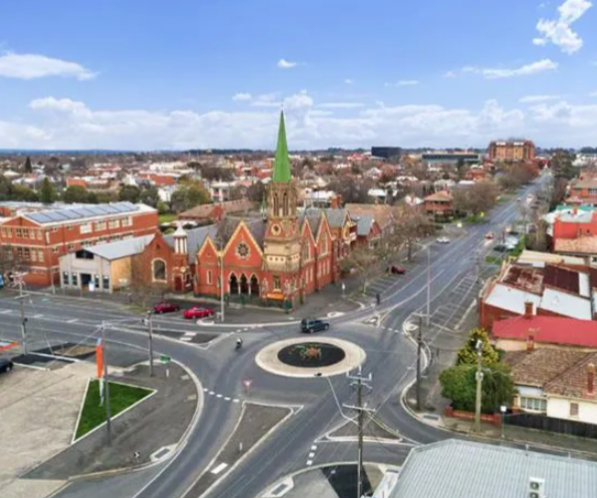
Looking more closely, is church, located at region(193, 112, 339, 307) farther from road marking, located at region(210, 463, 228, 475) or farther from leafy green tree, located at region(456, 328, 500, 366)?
road marking, located at region(210, 463, 228, 475)

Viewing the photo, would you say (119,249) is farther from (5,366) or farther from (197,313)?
(5,366)

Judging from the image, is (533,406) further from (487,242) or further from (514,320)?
(487,242)

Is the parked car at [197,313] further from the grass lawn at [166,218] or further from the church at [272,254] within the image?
the grass lawn at [166,218]

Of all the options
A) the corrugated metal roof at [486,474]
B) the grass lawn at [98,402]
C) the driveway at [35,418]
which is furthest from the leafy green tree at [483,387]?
the driveway at [35,418]

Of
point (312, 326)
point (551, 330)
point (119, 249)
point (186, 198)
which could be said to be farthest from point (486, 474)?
point (186, 198)

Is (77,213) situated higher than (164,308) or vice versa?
(77,213)
